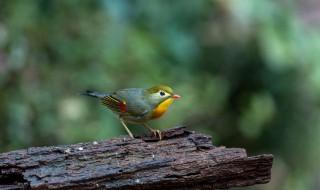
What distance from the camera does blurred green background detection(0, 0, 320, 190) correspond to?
17.1 ft

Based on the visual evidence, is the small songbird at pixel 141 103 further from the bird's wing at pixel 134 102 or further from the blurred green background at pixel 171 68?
the blurred green background at pixel 171 68

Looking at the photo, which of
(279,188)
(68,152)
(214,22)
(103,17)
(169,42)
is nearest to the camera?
(68,152)

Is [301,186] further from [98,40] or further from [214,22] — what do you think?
[98,40]

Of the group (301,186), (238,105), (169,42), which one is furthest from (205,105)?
(169,42)

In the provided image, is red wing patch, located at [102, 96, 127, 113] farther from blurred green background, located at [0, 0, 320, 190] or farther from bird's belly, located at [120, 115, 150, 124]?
blurred green background, located at [0, 0, 320, 190]

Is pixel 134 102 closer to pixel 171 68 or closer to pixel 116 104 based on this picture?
pixel 116 104

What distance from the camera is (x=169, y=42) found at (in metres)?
5.16

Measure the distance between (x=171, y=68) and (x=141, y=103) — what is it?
1.53 m

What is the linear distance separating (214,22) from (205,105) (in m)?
0.72

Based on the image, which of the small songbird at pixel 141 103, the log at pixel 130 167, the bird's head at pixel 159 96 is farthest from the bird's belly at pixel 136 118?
the log at pixel 130 167

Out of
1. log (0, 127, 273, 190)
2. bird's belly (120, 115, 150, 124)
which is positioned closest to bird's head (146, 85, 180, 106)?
bird's belly (120, 115, 150, 124)

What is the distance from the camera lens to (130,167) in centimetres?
316

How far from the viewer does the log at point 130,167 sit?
3.07 metres

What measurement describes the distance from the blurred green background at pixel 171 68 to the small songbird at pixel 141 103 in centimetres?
70
